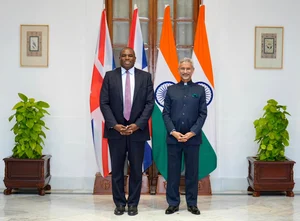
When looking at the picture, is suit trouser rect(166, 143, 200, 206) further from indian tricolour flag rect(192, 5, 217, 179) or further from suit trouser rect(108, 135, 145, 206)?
indian tricolour flag rect(192, 5, 217, 179)

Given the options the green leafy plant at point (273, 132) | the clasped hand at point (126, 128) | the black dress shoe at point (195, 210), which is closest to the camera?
the clasped hand at point (126, 128)

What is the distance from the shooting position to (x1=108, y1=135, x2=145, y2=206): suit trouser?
4.51 m

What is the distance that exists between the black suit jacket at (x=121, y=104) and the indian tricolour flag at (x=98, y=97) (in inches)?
31.6

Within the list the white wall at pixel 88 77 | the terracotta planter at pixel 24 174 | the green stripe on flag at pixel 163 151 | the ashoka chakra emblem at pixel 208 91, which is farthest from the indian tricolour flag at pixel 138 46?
the terracotta planter at pixel 24 174

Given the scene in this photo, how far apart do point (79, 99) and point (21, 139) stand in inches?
33.4

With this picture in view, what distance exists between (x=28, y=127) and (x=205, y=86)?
2049 millimetres

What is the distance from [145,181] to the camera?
5.59 metres

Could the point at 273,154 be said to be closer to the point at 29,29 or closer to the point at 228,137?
the point at 228,137

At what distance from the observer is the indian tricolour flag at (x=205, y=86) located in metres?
5.43

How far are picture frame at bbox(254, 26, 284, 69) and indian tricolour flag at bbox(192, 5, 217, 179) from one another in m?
0.72

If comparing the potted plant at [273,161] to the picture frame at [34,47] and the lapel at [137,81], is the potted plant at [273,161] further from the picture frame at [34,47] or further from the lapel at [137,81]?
the picture frame at [34,47]

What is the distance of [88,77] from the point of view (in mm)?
5766

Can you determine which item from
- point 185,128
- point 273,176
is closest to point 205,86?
point 185,128

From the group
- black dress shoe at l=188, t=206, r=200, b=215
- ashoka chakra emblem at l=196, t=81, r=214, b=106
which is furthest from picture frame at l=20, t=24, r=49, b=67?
black dress shoe at l=188, t=206, r=200, b=215
